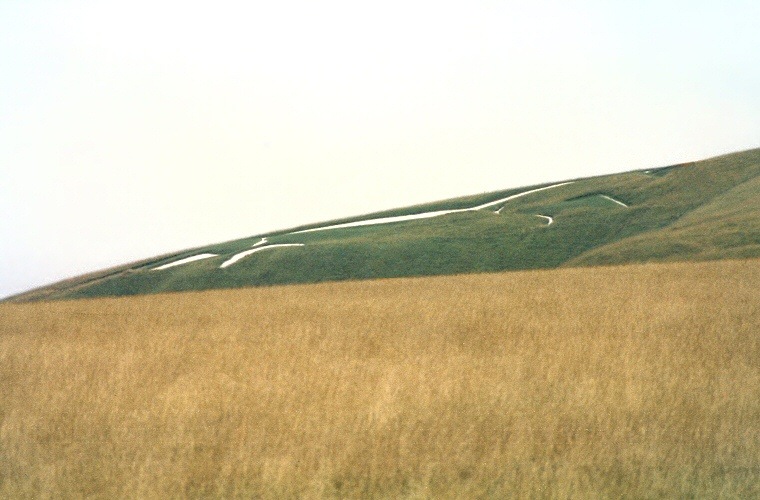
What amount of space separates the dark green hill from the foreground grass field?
77.0 ft

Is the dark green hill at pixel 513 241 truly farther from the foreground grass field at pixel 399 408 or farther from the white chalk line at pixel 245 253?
the foreground grass field at pixel 399 408

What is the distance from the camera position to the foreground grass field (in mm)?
5672

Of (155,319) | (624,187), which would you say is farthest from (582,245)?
(155,319)

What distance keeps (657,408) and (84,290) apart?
42.5m

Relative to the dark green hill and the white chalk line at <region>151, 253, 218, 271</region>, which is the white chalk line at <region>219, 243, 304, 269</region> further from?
the white chalk line at <region>151, 253, 218, 271</region>

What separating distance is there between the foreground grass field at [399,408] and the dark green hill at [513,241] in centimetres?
2347

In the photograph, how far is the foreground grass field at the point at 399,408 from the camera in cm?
567

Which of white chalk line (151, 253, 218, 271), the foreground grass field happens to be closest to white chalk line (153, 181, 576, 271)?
white chalk line (151, 253, 218, 271)

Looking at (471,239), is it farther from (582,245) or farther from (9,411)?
(9,411)

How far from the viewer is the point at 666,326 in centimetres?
1187

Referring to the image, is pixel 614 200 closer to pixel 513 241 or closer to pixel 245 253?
pixel 513 241

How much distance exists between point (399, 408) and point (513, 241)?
39803 mm

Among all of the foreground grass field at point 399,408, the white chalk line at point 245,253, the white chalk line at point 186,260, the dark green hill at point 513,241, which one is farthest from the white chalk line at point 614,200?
the foreground grass field at point 399,408

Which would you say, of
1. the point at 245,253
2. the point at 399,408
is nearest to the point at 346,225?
the point at 245,253
